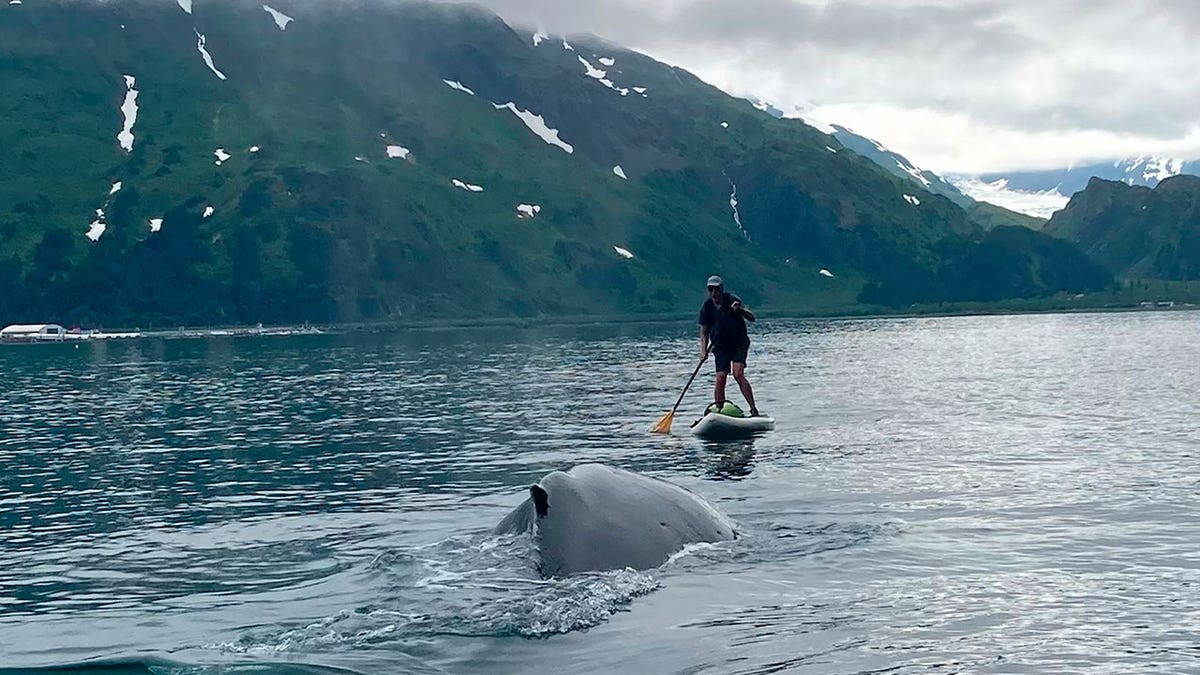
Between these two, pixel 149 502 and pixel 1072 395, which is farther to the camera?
pixel 1072 395

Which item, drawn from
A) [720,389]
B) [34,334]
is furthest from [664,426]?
[34,334]

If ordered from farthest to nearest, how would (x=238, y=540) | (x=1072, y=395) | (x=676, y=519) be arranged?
1. (x=1072, y=395)
2. (x=238, y=540)
3. (x=676, y=519)

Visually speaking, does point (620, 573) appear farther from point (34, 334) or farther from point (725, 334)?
point (34, 334)

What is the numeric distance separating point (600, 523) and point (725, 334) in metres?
19.0

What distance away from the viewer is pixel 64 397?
58875mm

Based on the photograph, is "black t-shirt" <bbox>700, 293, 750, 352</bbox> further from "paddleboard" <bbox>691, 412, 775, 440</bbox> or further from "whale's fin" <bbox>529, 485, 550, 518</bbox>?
"whale's fin" <bbox>529, 485, 550, 518</bbox>

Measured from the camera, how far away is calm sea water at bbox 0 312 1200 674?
43.8 ft

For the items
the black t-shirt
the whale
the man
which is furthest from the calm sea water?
Result: the black t-shirt

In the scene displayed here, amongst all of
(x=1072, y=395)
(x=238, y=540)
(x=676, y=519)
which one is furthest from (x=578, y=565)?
(x=1072, y=395)

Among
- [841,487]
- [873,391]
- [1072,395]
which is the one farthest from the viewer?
[873,391]

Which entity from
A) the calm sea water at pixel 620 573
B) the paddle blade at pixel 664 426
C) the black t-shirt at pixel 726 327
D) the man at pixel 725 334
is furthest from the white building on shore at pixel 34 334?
the black t-shirt at pixel 726 327

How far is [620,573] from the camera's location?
1591 centimetres

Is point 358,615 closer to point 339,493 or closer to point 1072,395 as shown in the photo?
point 339,493

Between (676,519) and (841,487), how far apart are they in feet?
23.3
